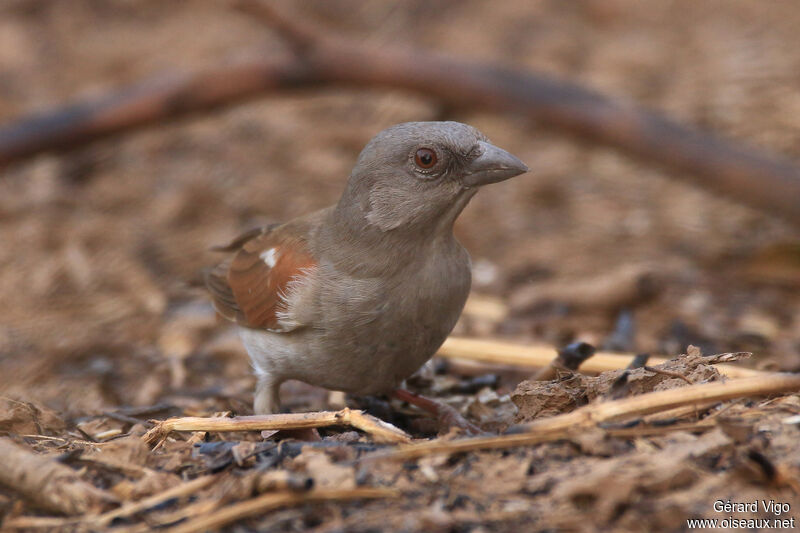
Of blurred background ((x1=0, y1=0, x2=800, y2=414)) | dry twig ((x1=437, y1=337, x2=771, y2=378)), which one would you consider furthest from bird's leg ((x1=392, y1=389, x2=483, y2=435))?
blurred background ((x1=0, y1=0, x2=800, y2=414))

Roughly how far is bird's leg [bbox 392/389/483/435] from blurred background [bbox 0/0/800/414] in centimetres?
95

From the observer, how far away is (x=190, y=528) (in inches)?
119

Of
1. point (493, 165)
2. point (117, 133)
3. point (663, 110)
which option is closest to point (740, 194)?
point (663, 110)

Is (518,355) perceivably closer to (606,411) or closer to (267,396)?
(267,396)

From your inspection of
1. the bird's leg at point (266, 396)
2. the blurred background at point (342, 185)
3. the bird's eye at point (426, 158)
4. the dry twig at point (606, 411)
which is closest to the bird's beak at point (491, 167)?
the bird's eye at point (426, 158)

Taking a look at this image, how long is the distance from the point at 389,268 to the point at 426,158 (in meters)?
0.58

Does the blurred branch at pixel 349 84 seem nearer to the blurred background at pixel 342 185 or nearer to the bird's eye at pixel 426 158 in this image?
the blurred background at pixel 342 185

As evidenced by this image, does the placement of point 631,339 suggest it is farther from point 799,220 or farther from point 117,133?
point 117,133

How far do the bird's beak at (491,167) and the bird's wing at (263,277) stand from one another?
40.3 inches

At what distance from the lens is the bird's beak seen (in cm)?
441

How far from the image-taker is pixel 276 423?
393 centimetres

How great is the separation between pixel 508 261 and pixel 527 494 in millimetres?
4948

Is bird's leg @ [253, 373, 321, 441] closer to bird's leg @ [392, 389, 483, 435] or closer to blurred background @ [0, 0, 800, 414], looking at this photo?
blurred background @ [0, 0, 800, 414]

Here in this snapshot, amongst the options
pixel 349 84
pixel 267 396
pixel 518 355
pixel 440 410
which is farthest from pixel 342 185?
pixel 440 410
